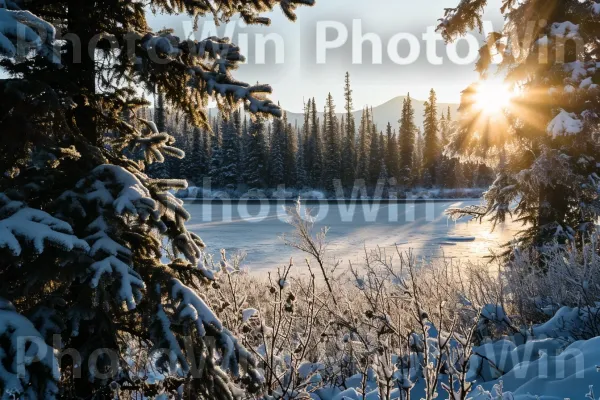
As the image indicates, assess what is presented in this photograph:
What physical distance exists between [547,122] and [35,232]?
770 centimetres

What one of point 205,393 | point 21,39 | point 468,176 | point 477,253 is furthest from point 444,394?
point 468,176

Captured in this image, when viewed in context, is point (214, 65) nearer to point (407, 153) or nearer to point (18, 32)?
point (18, 32)

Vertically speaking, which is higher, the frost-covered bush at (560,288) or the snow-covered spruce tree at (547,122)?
the snow-covered spruce tree at (547,122)

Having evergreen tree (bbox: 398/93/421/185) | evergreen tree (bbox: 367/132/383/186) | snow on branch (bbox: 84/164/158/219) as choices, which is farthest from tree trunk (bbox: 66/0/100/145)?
evergreen tree (bbox: 398/93/421/185)

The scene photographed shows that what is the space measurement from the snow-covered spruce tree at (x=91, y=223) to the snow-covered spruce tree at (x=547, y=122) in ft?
18.6

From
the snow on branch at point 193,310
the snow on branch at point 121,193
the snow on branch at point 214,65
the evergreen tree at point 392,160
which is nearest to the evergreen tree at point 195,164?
the evergreen tree at point 392,160

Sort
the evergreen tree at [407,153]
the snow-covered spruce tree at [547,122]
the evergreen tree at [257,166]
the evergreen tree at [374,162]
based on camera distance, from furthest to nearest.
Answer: the evergreen tree at [407,153]
the evergreen tree at [374,162]
the evergreen tree at [257,166]
the snow-covered spruce tree at [547,122]

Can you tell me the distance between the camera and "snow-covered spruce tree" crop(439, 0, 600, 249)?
695 cm

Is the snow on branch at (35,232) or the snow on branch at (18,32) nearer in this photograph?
the snow on branch at (18,32)

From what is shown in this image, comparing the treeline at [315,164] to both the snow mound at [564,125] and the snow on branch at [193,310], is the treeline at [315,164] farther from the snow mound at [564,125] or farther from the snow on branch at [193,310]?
the snow on branch at [193,310]

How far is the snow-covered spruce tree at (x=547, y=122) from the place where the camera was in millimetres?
6945

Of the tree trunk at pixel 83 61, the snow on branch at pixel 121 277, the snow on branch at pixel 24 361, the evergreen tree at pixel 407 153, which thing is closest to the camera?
the snow on branch at pixel 24 361

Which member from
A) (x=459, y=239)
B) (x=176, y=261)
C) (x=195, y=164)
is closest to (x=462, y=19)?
(x=176, y=261)

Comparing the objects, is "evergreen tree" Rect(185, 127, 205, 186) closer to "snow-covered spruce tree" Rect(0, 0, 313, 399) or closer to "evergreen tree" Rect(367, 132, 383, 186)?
"evergreen tree" Rect(367, 132, 383, 186)
